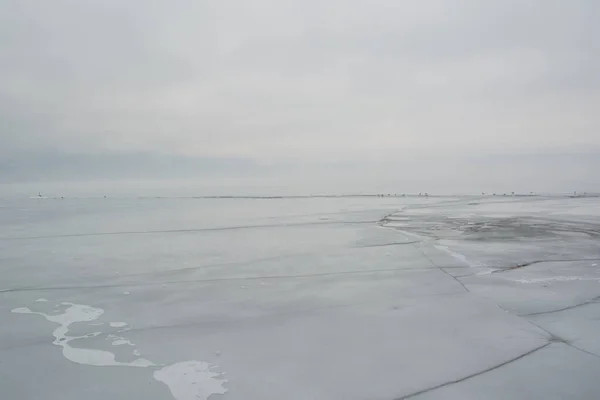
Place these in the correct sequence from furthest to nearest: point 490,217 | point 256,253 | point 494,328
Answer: point 490,217 → point 256,253 → point 494,328

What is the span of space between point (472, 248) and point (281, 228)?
592cm

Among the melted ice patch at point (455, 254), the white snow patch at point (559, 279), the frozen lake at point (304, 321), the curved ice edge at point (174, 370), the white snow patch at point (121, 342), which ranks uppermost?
the melted ice patch at point (455, 254)

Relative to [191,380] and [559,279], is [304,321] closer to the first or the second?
[191,380]

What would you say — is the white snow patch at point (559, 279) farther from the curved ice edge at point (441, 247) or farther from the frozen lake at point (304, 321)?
→ the curved ice edge at point (441, 247)

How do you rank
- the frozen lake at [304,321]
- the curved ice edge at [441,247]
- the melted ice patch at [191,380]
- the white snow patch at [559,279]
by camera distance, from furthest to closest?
the curved ice edge at [441,247] < the white snow patch at [559,279] < the frozen lake at [304,321] < the melted ice patch at [191,380]

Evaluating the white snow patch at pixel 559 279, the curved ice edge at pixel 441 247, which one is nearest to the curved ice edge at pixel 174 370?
the white snow patch at pixel 559 279

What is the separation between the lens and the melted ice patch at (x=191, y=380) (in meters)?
3.21

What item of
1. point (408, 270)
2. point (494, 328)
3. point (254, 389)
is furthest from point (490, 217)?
point (254, 389)

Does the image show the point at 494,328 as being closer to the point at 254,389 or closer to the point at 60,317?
the point at 254,389

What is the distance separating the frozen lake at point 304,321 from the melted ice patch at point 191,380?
2cm

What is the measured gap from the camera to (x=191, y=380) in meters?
3.41

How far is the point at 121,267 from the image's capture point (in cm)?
777

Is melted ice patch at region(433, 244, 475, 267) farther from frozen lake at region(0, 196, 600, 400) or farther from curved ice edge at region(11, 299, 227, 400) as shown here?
curved ice edge at region(11, 299, 227, 400)

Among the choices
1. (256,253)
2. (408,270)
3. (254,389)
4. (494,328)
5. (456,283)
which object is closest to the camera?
(254,389)
